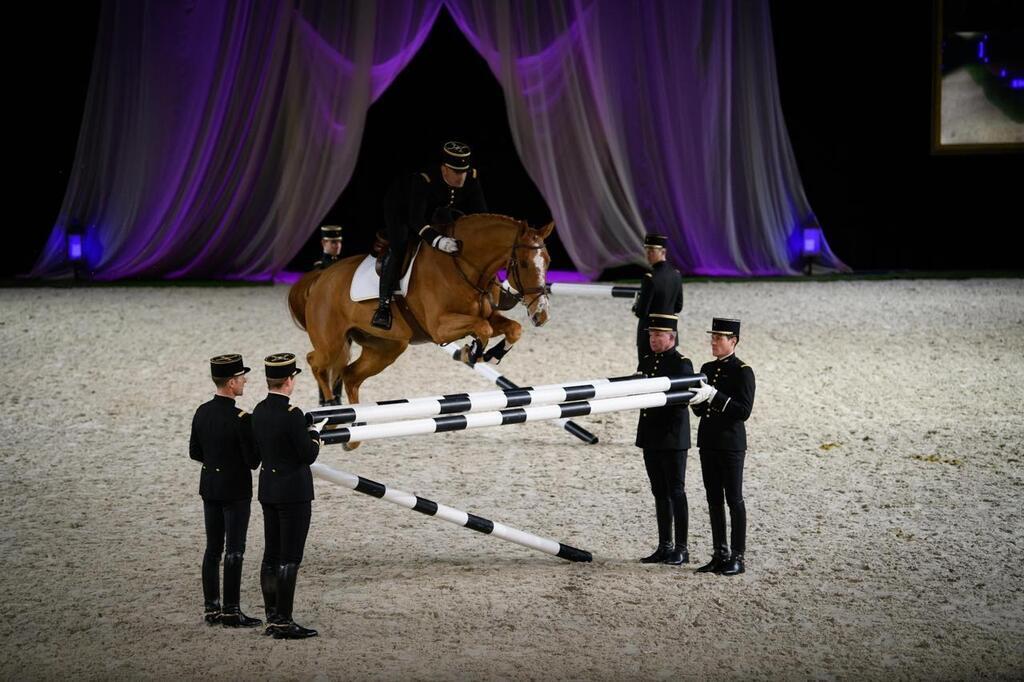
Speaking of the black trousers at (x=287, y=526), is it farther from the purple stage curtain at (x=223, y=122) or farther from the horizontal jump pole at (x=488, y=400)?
the purple stage curtain at (x=223, y=122)

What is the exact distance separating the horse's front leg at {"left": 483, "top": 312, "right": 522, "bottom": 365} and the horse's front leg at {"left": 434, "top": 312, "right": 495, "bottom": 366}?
0.05 m

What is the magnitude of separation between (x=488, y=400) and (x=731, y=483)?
148 cm

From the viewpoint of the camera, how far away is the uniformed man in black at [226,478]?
455 centimetres

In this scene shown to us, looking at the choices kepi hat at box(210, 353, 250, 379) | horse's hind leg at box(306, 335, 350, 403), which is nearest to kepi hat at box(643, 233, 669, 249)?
horse's hind leg at box(306, 335, 350, 403)

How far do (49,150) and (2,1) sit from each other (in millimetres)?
1926

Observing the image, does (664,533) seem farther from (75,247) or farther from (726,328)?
(75,247)

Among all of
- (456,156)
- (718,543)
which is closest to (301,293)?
(456,156)

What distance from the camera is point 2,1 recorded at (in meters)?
14.1

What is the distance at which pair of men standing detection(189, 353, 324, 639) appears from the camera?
4.39m

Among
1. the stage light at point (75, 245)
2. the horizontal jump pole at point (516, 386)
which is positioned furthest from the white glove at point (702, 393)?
the stage light at point (75, 245)

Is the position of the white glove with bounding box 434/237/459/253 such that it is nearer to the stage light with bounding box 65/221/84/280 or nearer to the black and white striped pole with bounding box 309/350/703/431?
the black and white striped pole with bounding box 309/350/703/431

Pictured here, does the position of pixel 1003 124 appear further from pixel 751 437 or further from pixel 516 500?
pixel 516 500

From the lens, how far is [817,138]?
15711 millimetres

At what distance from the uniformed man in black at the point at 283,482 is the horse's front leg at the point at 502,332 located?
0.93m
